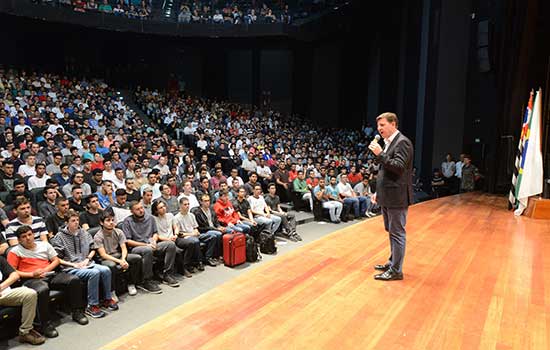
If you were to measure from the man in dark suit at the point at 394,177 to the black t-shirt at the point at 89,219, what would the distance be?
120 inches

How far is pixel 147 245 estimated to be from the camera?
4.24 meters

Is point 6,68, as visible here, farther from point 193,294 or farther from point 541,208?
point 541,208

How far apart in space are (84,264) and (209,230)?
1.69m

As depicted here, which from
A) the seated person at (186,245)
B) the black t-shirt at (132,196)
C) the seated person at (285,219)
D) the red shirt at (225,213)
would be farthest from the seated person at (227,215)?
the black t-shirt at (132,196)

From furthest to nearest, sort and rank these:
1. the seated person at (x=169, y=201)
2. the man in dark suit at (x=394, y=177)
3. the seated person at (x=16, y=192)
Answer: the seated person at (x=169, y=201)
the seated person at (x=16, y=192)
the man in dark suit at (x=394, y=177)

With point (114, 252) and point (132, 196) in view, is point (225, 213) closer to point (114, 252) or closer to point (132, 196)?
point (132, 196)

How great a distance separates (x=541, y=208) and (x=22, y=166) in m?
6.33

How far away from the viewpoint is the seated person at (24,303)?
9.92 ft

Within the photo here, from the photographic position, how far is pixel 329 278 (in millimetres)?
2889

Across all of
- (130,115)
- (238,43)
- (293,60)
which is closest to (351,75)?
(293,60)

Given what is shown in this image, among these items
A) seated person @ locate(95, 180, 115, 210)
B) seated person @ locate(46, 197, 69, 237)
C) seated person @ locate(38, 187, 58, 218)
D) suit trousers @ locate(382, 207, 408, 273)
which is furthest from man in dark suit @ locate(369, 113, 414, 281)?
seated person @ locate(95, 180, 115, 210)

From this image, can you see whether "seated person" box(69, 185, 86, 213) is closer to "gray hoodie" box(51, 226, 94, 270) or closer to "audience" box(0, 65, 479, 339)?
"audience" box(0, 65, 479, 339)

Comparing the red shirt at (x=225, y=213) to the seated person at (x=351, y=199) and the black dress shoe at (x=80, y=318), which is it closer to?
the black dress shoe at (x=80, y=318)

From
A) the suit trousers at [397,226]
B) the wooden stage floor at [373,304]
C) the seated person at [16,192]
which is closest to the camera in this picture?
the wooden stage floor at [373,304]
